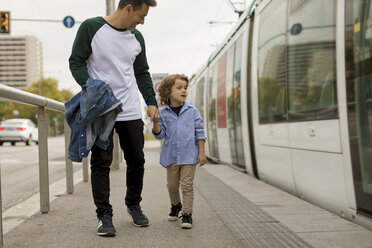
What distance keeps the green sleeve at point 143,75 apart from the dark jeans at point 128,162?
0.24 metres

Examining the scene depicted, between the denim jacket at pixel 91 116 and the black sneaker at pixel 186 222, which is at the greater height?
the denim jacket at pixel 91 116

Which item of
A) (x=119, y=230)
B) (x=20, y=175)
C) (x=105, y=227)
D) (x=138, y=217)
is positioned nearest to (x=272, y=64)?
(x=138, y=217)

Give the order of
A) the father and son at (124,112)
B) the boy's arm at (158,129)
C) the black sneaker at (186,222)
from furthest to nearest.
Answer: the boy's arm at (158,129) < the black sneaker at (186,222) < the father and son at (124,112)

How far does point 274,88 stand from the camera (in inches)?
244

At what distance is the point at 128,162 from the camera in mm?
→ 4109

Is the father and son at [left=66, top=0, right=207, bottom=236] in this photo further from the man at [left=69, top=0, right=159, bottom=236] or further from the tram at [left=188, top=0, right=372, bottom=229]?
the tram at [left=188, top=0, right=372, bottom=229]

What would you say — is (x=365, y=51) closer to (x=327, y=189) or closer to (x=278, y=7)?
(x=327, y=189)

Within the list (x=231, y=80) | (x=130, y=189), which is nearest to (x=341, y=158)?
(x=130, y=189)

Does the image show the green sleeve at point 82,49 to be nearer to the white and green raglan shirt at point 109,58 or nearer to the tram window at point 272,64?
the white and green raglan shirt at point 109,58

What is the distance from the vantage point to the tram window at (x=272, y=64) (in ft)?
19.1

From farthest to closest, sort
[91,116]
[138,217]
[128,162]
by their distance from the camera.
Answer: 1. [128,162]
2. [138,217]
3. [91,116]

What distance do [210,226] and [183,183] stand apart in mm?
405

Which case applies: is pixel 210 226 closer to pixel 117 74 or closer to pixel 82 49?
pixel 117 74

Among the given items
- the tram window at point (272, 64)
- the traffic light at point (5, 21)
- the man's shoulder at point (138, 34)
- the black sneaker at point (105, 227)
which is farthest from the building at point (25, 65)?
the black sneaker at point (105, 227)
